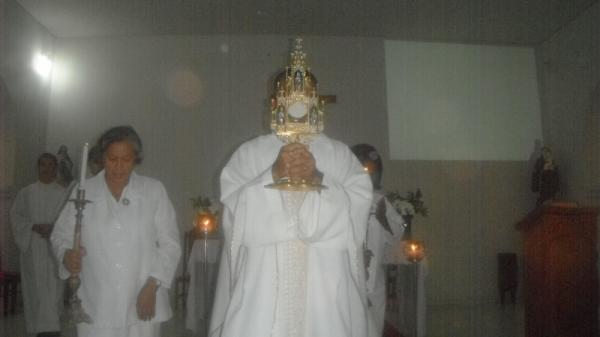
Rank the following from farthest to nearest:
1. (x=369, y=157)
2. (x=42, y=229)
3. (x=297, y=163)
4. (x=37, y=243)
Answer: (x=37, y=243) < (x=42, y=229) < (x=369, y=157) < (x=297, y=163)

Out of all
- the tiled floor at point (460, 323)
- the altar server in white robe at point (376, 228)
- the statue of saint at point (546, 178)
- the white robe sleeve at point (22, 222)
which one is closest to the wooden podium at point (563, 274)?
the altar server in white robe at point (376, 228)

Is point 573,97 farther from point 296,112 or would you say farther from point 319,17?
point 296,112

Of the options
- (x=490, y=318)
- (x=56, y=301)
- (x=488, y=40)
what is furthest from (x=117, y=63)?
(x=490, y=318)

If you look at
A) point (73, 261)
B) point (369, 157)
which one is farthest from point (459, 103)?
point (73, 261)

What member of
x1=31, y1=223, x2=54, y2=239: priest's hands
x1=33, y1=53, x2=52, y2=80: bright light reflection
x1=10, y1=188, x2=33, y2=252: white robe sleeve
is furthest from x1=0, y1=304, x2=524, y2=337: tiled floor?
x1=33, y1=53, x2=52, y2=80: bright light reflection

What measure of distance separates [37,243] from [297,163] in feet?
17.8

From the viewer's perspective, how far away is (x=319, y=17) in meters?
10.0

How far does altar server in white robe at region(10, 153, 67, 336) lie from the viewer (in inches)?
260

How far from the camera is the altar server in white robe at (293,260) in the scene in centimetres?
265

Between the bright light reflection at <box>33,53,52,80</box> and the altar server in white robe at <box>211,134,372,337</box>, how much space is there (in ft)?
28.8

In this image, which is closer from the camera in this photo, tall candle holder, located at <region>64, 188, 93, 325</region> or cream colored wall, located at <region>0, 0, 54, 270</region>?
tall candle holder, located at <region>64, 188, 93, 325</region>

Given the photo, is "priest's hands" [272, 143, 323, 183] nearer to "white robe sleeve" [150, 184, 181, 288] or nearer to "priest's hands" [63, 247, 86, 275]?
"white robe sleeve" [150, 184, 181, 288]

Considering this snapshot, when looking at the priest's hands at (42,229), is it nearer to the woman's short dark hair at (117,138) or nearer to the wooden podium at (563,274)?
the woman's short dark hair at (117,138)

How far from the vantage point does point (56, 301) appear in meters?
6.67
